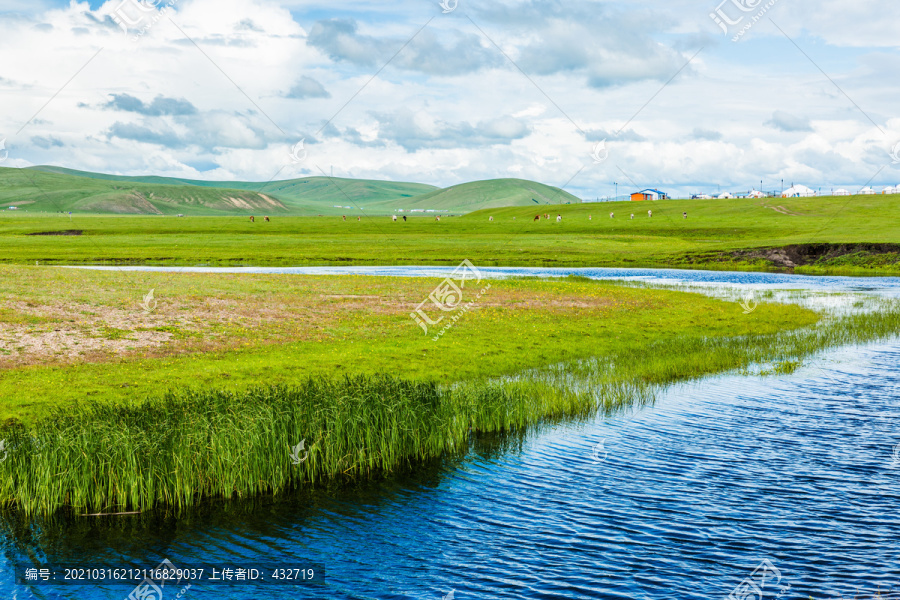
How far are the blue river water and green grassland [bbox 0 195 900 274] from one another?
72139 millimetres

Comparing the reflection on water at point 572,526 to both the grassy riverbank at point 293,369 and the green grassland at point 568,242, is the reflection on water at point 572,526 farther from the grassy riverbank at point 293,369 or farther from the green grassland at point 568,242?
the green grassland at point 568,242

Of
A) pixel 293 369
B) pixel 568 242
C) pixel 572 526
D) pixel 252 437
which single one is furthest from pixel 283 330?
pixel 568 242

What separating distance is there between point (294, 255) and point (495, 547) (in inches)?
3619

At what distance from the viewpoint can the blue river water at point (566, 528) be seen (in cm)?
1235

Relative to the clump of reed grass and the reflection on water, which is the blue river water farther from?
the clump of reed grass

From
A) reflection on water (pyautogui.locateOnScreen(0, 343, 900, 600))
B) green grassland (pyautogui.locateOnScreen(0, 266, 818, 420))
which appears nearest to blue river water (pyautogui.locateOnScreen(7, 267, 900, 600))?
reflection on water (pyautogui.locateOnScreen(0, 343, 900, 600))

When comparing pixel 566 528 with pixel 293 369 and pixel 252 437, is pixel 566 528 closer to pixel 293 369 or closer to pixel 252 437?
pixel 252 437

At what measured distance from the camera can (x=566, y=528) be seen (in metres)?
14.4

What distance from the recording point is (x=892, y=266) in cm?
8338

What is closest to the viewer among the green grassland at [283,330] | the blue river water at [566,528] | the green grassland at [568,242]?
the blue river water at [566,528]

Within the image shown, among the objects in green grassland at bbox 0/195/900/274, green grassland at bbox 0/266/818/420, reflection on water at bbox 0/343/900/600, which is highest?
green grassland at bbox 0/195/900/274

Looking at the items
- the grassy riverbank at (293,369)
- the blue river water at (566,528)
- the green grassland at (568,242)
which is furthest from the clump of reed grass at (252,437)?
the green grassland at (568,242)

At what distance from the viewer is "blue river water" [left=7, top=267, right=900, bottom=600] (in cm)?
1235

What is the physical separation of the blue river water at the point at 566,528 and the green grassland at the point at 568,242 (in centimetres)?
7214
